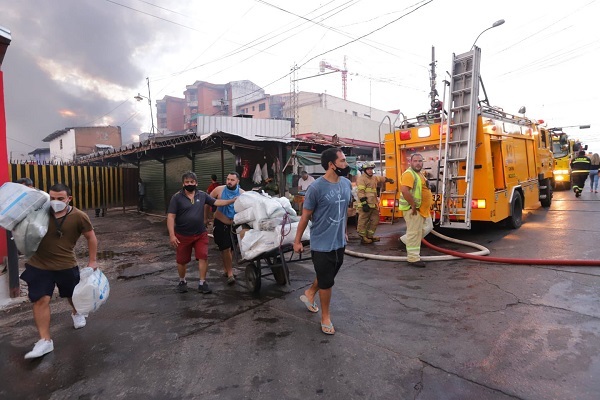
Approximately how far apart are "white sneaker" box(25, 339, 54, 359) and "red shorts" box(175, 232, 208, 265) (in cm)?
171

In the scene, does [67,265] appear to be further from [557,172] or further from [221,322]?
[557,172]

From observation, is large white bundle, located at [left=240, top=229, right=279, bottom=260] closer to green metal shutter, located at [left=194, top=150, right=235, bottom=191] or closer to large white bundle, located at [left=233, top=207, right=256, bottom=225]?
large white bundle, located at [left=233, top=207, right=256, bottom=225]

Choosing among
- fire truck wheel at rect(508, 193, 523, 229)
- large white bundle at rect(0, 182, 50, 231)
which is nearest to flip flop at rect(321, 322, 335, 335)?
large white bundle at rect(0, 182, 50, 231)

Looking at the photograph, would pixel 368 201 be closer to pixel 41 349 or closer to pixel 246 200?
pixel 246 200

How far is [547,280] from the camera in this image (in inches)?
182

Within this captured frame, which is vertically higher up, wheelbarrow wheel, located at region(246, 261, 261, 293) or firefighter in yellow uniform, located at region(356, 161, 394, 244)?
firefighter in yellow uniform, located at region(356, 161, 394, 244)

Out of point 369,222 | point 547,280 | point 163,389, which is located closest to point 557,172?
point 369,222

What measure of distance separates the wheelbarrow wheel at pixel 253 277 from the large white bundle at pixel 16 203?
2.41 metres

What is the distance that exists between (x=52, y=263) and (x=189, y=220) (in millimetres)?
1597

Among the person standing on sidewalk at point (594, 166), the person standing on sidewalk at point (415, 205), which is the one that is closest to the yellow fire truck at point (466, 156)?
the person standing on sidewalk at point (415, 205)

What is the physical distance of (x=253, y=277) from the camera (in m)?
4.59

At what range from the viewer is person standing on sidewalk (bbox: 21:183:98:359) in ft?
10.4

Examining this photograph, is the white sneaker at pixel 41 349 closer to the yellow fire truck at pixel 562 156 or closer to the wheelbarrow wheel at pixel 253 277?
the wheelbarrow wheel at pixel 253 277


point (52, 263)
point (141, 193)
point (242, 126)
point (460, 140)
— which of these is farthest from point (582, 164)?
point (141, 193)
